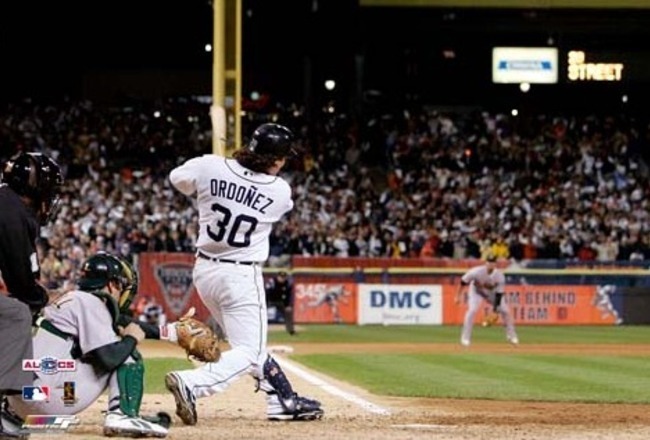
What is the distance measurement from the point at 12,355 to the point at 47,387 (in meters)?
0.69

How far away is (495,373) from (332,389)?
3.35 m

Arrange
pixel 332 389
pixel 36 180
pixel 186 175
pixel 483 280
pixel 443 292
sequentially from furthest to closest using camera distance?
pixel 443 292
pixel 483 280
pixel 332 389
pixel 186 175
pixel 36 180

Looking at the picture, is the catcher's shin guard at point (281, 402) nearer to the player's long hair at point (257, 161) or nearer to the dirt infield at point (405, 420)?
the dirt infield at point (405, 420)

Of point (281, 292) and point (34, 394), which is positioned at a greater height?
point (34, 394)

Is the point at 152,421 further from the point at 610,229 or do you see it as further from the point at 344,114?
the point at 344,114

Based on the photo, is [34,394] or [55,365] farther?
[55,365]

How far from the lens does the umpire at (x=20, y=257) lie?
7.72 m

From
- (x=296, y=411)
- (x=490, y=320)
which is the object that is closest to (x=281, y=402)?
(x=296, y=411)

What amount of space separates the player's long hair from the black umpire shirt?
2306 millimetres

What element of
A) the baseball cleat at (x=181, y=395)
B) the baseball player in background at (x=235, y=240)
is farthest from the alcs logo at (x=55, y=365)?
the baseball player in background at (x=235, y=240)

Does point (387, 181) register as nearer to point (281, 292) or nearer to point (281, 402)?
point (281, 292)

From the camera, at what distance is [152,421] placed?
28.6 ft

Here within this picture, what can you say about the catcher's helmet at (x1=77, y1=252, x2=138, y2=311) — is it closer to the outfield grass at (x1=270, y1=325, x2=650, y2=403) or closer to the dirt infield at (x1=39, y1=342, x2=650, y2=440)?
the dirt infield at (x1=39, y1=342, x2=650, y2=440)

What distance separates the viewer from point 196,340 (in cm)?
936
